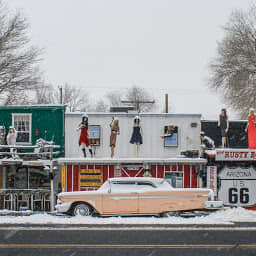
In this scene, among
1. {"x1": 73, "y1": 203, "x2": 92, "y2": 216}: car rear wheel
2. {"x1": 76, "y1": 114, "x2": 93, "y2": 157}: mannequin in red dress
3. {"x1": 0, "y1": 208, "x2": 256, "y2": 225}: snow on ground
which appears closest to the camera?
{"x1": 0, "y1": 208, "x2": 256, "y2": 225}: snow on ground

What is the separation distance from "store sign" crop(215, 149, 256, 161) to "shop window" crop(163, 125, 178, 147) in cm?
356

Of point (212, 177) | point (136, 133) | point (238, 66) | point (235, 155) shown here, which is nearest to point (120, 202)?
point (212, 177)

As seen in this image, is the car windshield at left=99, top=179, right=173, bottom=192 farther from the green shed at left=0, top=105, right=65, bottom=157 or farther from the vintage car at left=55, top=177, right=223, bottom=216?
the green shed at left=0, top=105, right=65, bottom=157

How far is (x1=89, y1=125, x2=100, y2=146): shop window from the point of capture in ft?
76.2

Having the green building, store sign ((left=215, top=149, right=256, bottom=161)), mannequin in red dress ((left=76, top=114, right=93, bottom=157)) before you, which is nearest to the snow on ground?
A: store sign ((left=215, top=149, right=256, bottom=161))

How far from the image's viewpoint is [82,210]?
667 inches

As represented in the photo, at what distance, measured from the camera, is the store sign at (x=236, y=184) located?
66.6 ft

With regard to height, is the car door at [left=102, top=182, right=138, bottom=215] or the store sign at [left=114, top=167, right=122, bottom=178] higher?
the store sign at [left=114, top=167, right=122, bottom=178]
